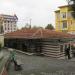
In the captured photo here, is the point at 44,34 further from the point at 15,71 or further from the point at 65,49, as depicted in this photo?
the point at 15,71

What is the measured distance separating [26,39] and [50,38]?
323 cm

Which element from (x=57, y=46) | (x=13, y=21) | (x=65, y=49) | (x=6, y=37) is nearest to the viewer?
(x=57, y=46)

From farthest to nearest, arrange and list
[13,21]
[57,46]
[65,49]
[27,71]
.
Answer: [13,21], [65,49], [57,46], [27,71]

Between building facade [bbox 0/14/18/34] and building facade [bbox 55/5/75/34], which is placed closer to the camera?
building facade [bbox 0/14/18/34]

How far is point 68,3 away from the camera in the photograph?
1656cm

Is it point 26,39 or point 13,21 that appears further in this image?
point 13,21

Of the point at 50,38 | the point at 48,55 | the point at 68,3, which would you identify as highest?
the point at 68,3

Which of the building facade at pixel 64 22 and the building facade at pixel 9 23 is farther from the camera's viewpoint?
the building facade at pixel 64 22

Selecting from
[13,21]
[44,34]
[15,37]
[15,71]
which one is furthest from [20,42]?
[13,21]

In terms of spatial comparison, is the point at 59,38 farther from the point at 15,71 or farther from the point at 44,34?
the point at 15,71

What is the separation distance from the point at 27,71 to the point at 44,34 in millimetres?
14382

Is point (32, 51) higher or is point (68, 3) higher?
point (68, 3)

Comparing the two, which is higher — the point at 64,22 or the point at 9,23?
the point at 64,22

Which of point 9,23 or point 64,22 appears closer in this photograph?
point 9,23
